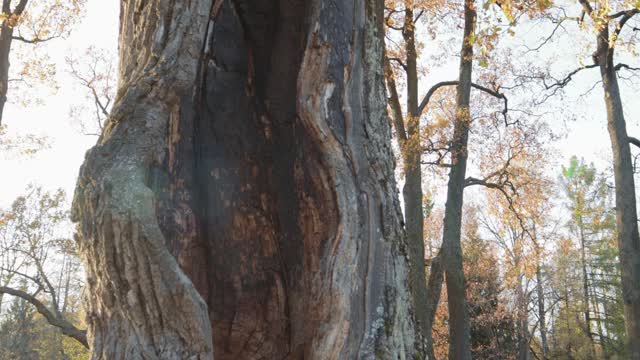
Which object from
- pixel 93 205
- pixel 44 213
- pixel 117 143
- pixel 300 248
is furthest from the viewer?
pixel 44 213

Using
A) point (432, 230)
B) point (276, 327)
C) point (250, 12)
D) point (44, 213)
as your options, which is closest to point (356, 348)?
point (276, 327)

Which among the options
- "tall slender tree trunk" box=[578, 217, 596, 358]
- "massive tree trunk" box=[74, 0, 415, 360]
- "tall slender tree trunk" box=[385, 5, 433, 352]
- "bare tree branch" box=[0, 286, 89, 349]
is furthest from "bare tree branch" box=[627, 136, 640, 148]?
"tall slender tree trunk" box=[578, 217, 596, 358]

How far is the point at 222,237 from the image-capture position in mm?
3123

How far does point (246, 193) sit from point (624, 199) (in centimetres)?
905

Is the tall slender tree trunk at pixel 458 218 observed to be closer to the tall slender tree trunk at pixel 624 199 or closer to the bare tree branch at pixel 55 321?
the tall slender tree trunk at pixel 624 199

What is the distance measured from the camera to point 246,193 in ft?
10.6

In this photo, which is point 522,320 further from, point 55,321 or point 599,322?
point 55,321

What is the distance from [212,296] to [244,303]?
0.19m

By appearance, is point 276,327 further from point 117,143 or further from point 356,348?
point 117,143

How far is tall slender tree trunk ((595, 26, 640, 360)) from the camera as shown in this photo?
30.0 ft

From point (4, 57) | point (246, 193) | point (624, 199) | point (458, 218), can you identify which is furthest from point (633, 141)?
point (4, 57)

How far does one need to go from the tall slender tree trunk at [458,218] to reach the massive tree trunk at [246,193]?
6.05 m

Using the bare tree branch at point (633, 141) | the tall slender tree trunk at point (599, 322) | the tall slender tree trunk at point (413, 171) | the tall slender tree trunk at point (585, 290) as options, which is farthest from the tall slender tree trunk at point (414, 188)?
the tall slender tree trunk at point (585, 290)

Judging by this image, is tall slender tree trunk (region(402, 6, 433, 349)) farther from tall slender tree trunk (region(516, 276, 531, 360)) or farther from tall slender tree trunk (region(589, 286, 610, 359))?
tall slender tree trunk (region(589, 286, 610, 359))
